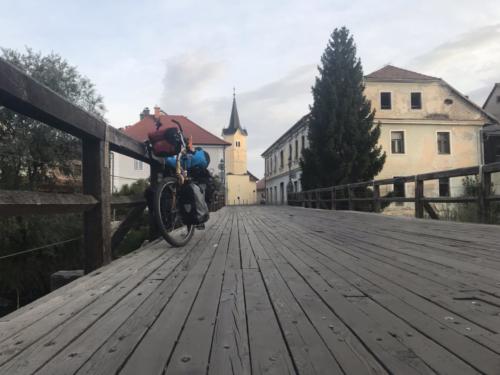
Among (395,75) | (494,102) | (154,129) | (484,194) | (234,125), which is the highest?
(234,125)

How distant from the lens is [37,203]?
1.99 metres

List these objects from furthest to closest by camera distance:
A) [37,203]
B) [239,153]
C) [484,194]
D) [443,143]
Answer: [239,153], [443,143], [484,194], [37,203]

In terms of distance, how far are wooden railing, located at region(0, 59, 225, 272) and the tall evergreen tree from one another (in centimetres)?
1756

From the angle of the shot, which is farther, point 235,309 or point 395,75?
point 395,75

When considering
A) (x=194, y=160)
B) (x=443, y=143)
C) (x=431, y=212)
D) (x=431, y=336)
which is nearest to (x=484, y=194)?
(x=431, y=212)

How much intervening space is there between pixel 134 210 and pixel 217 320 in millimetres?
2470

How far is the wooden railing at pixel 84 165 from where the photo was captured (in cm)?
178

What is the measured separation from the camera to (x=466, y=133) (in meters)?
26.7

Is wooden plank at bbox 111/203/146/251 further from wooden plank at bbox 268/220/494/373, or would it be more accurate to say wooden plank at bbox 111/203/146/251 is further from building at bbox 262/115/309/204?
building at bbox 262/115/309/204

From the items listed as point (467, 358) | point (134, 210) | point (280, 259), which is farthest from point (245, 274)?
point (134, 210)

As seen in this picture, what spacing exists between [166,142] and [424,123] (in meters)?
25.6

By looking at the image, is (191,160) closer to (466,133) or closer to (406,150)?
(406,150)

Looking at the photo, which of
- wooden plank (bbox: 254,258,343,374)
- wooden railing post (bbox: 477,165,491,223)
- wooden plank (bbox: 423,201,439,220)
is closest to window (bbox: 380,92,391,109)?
wooden plank (bbox: 423,201,439,220)

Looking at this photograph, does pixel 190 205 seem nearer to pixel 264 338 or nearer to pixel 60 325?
pixel 60 325
